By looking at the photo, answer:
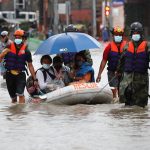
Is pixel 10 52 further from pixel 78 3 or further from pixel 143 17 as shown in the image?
pixel 78 3

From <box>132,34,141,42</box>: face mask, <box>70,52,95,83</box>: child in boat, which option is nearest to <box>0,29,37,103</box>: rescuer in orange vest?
<box>70,52,95,83</box>: child in boat

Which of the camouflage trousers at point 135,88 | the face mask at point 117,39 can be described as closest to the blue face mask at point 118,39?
the face mask at point 117,39

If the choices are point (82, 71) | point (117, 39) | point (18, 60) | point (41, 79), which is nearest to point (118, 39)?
point (117, 39)

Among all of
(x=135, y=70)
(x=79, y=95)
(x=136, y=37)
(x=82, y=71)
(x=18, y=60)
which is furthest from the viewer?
(x=82, y=71)

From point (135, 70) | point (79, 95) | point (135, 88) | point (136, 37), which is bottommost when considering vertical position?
point (79, 95)

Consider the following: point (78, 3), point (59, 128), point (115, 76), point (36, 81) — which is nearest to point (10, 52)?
point (36, 81)

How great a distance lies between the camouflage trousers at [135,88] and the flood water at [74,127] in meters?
0.19

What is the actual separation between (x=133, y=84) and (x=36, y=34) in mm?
63568

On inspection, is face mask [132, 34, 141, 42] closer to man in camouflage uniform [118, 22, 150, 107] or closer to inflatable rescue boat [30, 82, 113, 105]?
man in camouflage uniform [118, 22, 150, 107]

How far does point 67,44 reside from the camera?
54.7 feet

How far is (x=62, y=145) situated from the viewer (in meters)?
10.9

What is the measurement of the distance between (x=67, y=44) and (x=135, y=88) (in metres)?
2.12

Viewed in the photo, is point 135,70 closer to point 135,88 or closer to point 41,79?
point 135,88

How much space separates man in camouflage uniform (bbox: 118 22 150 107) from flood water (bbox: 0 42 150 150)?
22cm
